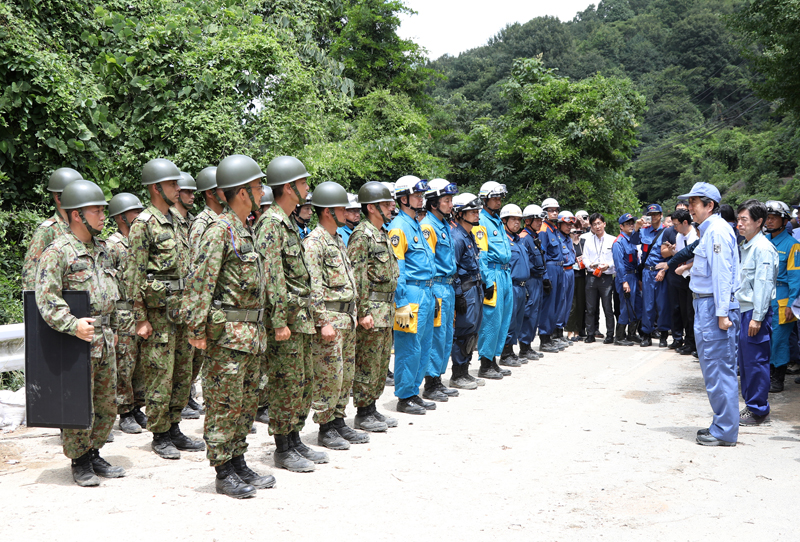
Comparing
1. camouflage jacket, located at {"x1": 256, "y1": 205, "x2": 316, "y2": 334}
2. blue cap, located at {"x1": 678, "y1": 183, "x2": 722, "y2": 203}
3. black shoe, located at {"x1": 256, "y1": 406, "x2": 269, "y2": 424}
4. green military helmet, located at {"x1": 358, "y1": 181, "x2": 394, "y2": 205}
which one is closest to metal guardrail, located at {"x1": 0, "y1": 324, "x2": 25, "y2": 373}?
black shoe, located at {"x1": 256, "y1": 406, "x2": 269, "y2": 424}

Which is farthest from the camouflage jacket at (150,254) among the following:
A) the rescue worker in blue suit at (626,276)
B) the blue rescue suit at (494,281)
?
the rescue worker in blue suit at (626,276)

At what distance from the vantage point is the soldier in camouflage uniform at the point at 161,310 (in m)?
5.89

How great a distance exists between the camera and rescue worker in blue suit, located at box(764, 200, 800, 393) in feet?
28.1

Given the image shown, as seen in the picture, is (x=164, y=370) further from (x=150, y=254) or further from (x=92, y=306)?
(x=150, y=254)

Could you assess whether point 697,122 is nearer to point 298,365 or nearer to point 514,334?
point 514,334

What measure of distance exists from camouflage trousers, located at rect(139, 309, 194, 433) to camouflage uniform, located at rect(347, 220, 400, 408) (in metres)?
1.63

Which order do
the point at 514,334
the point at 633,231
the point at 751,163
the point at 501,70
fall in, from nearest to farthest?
1. the point at 514,334
2. the point at 633,231
3. the point at 751,163
4. the point at 501,70

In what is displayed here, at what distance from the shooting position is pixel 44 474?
5.32 metres

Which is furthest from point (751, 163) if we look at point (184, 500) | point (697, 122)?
point (184, 500)

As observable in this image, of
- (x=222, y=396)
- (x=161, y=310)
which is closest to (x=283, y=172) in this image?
(x=222, y=396)

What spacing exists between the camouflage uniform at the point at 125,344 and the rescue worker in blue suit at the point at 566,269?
7950mm

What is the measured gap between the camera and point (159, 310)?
20.1 feet

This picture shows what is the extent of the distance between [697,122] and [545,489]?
200ft

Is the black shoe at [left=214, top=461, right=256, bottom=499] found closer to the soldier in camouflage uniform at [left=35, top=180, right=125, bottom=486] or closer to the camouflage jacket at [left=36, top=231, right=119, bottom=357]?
the soldier in camouflage uniform at [left=35, top=180, right=125, bottom=486]
